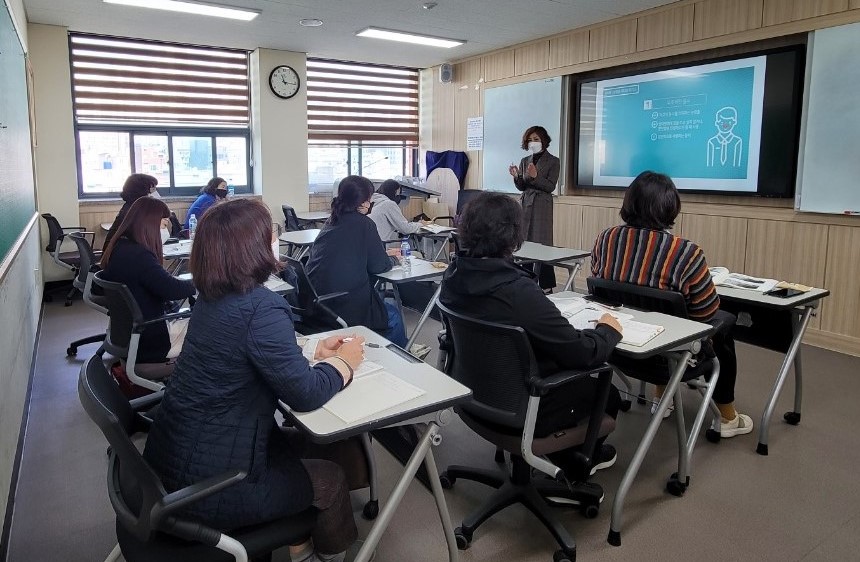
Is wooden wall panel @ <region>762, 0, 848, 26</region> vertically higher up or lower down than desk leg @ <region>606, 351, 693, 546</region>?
higher up

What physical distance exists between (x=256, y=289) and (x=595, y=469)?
1.73 metres

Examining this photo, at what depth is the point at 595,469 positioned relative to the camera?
8.54 ft

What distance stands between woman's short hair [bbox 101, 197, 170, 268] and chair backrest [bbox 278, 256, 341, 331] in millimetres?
686

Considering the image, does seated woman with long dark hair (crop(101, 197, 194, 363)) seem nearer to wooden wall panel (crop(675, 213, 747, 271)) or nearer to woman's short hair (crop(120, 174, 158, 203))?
woman's short hair (crop(120, 174, 158, 203))

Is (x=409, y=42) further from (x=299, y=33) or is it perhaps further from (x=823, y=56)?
(x=823, y=56)

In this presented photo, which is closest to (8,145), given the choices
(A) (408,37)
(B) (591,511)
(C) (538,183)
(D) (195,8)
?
(D) (195,8)

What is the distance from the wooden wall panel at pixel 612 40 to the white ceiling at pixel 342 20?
5.6 inches

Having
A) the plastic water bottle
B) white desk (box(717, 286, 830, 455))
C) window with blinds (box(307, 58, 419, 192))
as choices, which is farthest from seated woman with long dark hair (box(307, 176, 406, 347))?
window with blinds (box(307, 58, 419, 192))

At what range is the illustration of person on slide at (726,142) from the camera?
5.05 meters

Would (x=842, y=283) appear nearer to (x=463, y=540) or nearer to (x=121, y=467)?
(x=463, y=540)

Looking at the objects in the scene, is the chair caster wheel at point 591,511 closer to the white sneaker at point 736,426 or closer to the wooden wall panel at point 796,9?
the white sneaker at point 736,426

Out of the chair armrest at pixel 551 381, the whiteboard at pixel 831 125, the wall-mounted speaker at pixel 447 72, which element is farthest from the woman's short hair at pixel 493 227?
the wall-mounted speaker at pixel 447 72

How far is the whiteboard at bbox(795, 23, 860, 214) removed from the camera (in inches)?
168

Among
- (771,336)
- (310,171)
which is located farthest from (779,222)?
(310,171)
